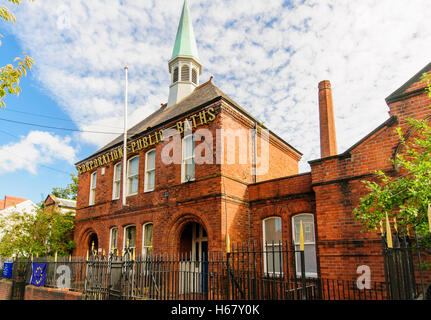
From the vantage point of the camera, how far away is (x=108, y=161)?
59.8 feet

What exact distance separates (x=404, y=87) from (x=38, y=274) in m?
15.7

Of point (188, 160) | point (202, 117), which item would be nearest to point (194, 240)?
point (188, 160)

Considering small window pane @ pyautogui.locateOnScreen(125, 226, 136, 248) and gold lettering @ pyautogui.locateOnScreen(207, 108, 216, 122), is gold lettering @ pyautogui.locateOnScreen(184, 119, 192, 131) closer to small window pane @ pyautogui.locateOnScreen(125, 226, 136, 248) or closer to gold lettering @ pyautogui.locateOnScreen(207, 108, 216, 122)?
gold lettering @ pyautogui.locateOnScreen(207, 108, 216, 122)

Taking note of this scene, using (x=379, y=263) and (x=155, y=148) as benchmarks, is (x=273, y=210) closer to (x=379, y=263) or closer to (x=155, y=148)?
(x=379, y=263)

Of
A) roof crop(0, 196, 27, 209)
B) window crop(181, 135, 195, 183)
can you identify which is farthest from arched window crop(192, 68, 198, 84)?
roof crop(0, 196, 27, 209)

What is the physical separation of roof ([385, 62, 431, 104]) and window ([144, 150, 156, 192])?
1018 centimetres

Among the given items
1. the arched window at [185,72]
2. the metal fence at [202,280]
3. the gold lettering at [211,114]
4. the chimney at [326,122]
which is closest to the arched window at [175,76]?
the arched window at [185,72]

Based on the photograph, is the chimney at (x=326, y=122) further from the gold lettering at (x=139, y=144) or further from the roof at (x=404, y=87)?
the gold lettering at (x=139, y=144)

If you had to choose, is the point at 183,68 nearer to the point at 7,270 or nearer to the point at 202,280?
the point at 202,280

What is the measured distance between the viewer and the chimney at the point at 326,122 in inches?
622

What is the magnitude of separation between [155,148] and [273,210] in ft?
21.1

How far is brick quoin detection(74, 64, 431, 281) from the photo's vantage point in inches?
354

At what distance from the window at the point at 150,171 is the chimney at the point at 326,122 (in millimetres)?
8176
